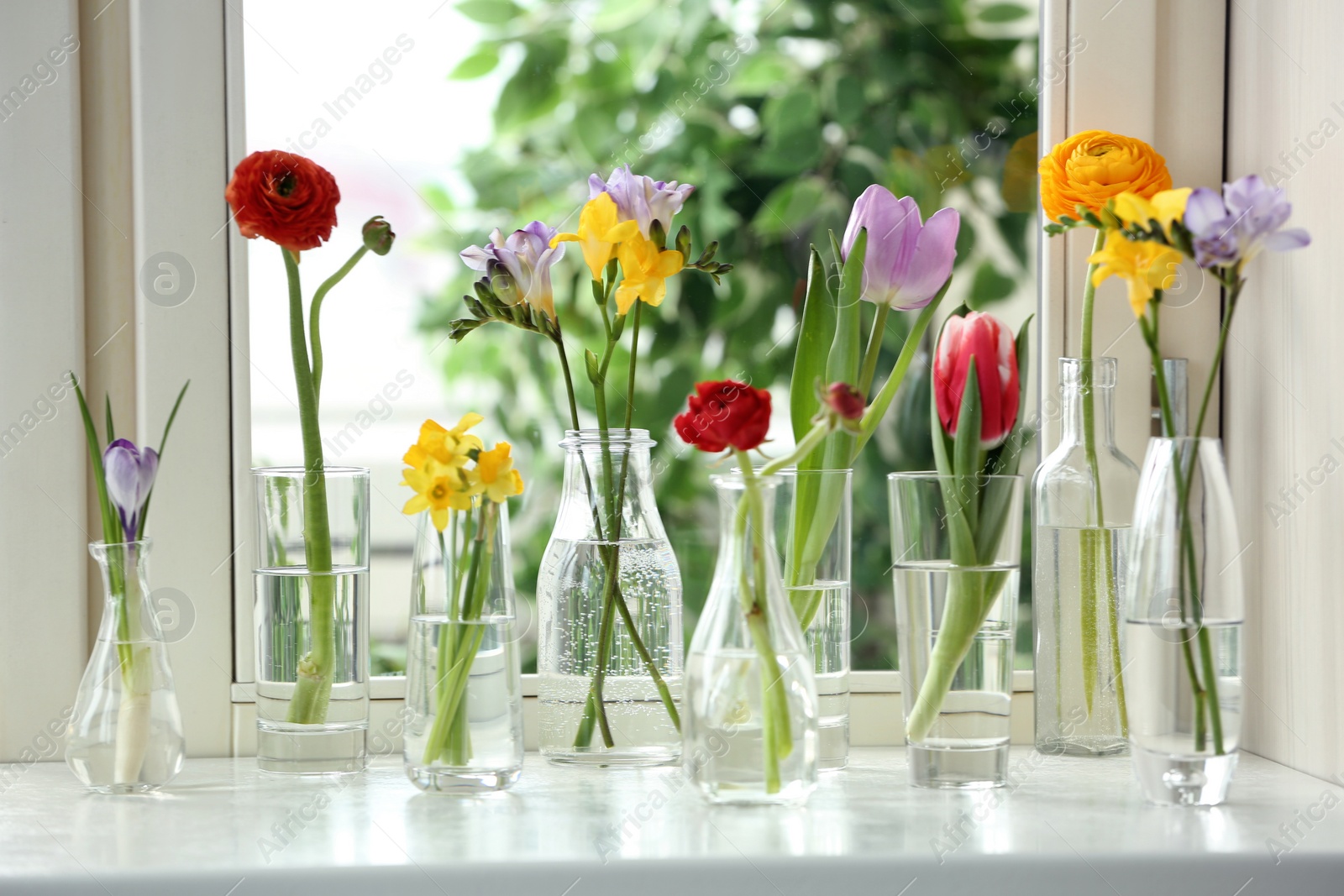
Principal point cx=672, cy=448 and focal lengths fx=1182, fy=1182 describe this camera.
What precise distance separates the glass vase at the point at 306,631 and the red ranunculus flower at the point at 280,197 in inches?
6.4

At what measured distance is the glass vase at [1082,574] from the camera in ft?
2.77

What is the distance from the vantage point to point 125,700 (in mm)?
763

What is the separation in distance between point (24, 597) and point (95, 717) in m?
0.16

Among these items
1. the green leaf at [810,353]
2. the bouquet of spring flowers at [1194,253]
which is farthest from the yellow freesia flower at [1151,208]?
the green leaf at [810,353]

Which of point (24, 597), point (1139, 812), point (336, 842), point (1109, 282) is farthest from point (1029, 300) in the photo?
point (24, 597)

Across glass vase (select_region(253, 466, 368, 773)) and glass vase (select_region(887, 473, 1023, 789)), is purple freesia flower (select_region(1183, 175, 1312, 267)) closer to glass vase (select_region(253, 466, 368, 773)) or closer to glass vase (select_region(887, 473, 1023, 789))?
glass vase (select_region(887, 473, 1023, 789))

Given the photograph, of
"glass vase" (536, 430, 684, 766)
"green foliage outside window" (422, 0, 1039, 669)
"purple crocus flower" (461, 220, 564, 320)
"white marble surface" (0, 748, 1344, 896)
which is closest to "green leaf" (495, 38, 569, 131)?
"green foliage outside window" (422, 0, 1039, 669)

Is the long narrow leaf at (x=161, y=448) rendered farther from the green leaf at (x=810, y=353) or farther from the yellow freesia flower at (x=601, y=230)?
the green leaf at (x=810, y=353)

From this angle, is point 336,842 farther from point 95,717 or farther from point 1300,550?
point 1300,550

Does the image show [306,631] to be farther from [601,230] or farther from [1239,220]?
[1239,220]

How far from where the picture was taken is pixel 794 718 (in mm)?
707

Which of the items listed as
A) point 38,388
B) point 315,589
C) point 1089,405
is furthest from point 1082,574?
point 38,388

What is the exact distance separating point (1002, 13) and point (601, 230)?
0.41 metres

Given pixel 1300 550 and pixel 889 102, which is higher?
pixel 889 102
